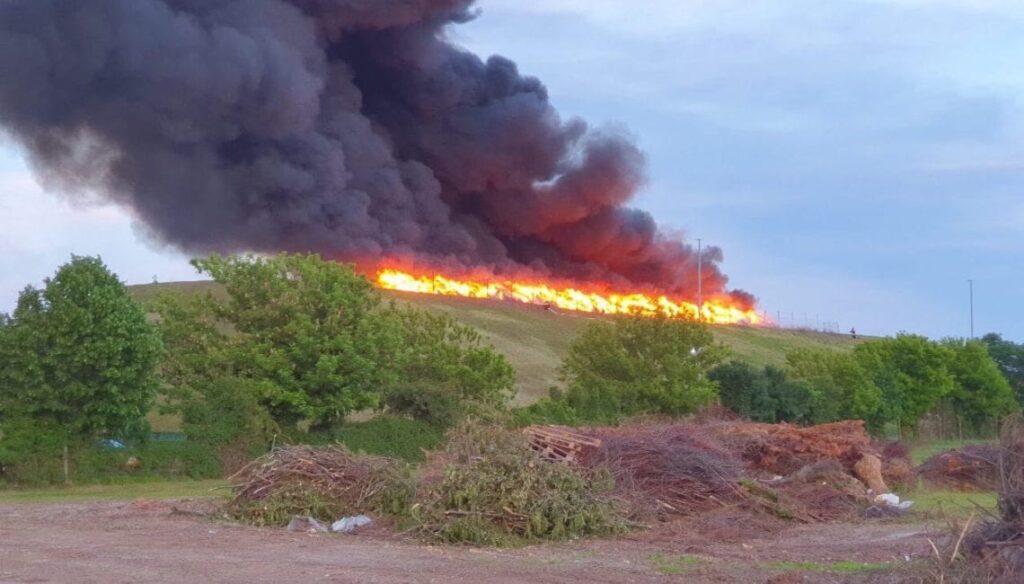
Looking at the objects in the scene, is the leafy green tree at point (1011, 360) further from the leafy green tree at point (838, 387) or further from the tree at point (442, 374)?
the tree at point (442, 374)

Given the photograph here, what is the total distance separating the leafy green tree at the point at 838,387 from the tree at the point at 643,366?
821 centimetres

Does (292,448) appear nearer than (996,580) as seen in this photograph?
No

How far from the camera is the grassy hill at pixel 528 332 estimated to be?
83.4 m

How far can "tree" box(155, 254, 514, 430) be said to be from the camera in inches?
1487

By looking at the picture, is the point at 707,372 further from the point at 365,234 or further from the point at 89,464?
the point at 365,234

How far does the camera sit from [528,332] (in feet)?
311

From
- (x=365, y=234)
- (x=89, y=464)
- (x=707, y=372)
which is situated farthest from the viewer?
(x=365, y=234)

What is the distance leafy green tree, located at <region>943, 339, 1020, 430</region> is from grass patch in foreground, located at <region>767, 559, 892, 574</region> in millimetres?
54738

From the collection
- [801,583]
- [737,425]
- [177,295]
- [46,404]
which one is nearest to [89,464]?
[46,404]

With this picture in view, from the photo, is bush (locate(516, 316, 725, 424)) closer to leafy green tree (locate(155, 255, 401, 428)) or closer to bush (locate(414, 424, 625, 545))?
leafy green tree (locate(155, 255, 401, 428))

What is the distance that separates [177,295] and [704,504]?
1052 inches

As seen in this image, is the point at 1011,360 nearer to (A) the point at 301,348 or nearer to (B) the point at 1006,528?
(A) the point at 301,348

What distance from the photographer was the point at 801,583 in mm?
13938

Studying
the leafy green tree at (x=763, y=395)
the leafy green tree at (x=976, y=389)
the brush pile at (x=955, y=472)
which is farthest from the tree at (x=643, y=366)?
the leafy green tree at (x=976, y=389)
